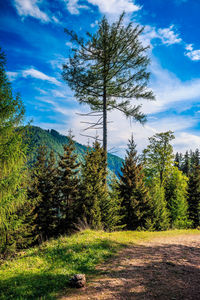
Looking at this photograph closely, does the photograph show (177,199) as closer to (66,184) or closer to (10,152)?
(66,184)

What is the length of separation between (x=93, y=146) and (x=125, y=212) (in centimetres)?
648

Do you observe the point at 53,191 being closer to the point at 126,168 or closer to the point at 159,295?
the point at 126,168

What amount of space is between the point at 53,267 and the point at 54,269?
165mm

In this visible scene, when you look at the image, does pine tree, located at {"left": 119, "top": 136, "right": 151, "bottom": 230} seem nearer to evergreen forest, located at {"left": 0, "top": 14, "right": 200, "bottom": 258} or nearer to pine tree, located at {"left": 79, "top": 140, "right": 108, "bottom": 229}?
evergreen forest, located at {"left": 0, "top": 14, "right": 200, "bottom": 258}

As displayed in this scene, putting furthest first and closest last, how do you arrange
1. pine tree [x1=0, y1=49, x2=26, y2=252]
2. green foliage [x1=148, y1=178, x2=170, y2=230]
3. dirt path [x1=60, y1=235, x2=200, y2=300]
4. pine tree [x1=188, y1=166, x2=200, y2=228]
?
1. pine tree [x1=188, y1=166, x2=200, y2=228]
2. green foliage [x1=148, y1=178, x2=170, y2=230]
3. pine tree [x1=0, y1=49, x2=26, y2=252]
4. dirt path [x1=60, y1=235, x2=200, y2=300]

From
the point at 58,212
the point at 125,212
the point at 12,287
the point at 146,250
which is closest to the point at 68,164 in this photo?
the point at 58,212

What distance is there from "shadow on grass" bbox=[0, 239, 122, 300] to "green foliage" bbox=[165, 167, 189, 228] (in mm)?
17139

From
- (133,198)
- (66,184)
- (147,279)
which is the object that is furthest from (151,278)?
(66,184)

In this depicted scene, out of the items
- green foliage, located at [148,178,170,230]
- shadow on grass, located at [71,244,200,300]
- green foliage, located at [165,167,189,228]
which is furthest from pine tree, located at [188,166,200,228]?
shadow on grass, located at [71,244,200,300]

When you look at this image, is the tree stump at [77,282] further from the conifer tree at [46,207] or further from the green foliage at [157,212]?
the conifer tree at [46,207]

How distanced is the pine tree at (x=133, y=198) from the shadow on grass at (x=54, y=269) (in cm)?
727

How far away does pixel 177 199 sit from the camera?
72.7 ft

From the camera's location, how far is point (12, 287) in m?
4.44

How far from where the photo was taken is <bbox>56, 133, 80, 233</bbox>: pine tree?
20000 mm
